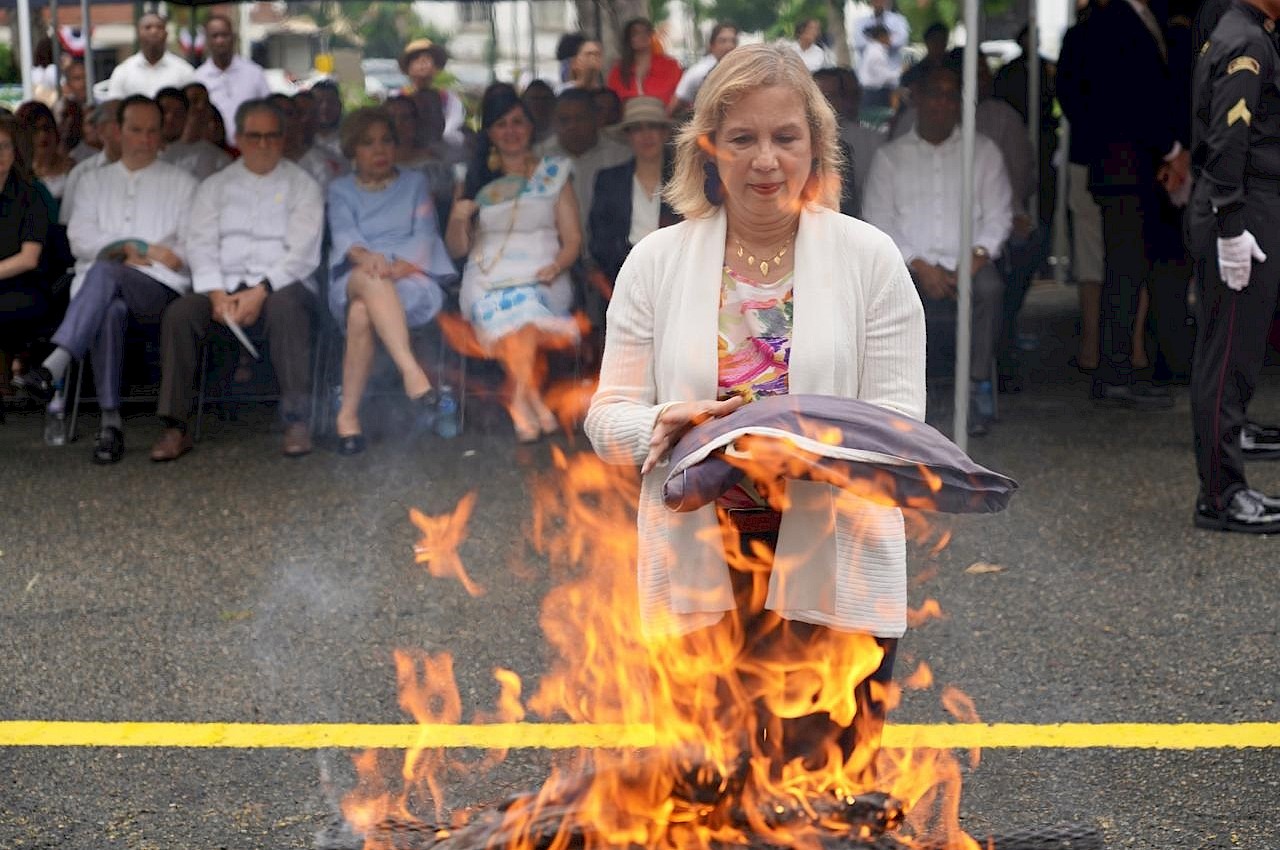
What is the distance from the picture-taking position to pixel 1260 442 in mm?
7879

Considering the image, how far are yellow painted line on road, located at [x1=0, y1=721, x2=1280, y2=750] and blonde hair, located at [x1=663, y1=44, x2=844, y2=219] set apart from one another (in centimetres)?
159

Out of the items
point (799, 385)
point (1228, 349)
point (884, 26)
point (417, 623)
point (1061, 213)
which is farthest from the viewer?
point (884, 26)

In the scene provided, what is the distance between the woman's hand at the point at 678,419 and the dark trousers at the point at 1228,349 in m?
3.91

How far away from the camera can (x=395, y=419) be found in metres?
8.85

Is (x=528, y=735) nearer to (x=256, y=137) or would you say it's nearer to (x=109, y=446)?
(x=109, y=446)

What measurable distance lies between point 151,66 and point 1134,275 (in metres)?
8.49

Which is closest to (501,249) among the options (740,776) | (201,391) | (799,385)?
(201,391)

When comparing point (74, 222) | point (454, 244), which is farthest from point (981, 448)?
point (74, 222)

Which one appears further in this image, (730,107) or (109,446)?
(109,446)

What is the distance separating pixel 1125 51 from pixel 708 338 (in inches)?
274

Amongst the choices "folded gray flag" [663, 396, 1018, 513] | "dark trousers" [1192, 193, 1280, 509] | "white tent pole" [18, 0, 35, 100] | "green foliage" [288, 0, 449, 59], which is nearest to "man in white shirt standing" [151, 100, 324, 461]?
"white tent pole" [18, 0, 35, 100]

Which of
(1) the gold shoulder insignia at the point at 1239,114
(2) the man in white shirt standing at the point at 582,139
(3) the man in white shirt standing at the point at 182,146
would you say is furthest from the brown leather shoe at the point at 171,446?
(1) the gold shoulder insignia at the point at 1239,114

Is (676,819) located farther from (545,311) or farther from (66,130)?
(66,130)

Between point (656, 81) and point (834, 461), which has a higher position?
point (656, 81)
